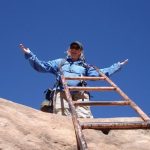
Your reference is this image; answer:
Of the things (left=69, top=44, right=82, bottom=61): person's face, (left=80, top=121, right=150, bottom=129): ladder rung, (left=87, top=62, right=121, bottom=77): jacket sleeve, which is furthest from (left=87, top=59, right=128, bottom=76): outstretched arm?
(left=80, top=121, right=150, bottom=129): ladder rung

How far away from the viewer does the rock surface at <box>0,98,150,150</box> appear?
4.62m

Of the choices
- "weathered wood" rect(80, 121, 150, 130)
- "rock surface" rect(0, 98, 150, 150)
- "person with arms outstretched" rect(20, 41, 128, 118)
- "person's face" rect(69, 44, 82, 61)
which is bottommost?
"weathered wood" rect(80, 121, 150, 130)

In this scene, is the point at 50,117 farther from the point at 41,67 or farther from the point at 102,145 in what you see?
the point at 41,67

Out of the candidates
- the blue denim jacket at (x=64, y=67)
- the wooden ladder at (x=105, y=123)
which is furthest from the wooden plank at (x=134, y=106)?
the blue denim jacket at (x=64, y=67)

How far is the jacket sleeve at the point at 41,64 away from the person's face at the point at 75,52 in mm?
457

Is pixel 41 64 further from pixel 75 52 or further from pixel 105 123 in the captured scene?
pixel 105 123

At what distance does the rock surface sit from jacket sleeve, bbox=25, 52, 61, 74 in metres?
2.66

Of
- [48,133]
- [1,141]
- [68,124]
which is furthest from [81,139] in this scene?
[68,124]

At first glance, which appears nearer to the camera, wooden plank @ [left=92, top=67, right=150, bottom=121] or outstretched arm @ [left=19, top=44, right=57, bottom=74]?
wooden plank @ [left=92, top=67, right=150, bottom=121]

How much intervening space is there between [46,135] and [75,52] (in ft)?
14.0

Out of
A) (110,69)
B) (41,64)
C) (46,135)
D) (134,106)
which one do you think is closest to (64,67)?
(41,64)

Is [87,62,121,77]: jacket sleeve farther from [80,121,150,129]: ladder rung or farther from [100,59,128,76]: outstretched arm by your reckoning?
[80,121,150,129]: ladder rung

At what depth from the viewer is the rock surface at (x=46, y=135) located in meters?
4.62

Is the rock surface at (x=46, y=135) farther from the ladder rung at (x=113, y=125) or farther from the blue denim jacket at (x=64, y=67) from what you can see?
the blue denim jacket at (x=64, y=67)
